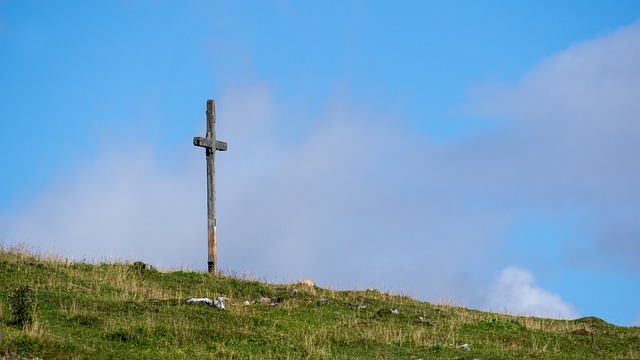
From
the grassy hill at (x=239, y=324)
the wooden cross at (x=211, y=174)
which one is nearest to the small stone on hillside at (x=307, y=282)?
the grassy hill at (x=239, y=324)

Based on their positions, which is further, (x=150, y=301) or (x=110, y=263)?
(x=110, y=263)

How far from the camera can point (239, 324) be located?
24.3 meters

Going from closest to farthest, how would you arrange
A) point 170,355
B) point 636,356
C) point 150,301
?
point 170,355 → point 636,356 → point 150,301

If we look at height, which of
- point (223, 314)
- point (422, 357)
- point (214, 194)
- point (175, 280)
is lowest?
point (422, 357)

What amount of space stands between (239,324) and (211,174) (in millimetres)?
15308

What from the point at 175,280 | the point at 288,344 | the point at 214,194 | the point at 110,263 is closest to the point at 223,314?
the point at 288,344

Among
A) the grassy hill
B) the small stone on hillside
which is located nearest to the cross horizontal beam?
the grassy hill

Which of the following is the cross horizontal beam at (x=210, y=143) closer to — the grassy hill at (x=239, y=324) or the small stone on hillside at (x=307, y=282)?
the grassy hill at (x=239, y=324)

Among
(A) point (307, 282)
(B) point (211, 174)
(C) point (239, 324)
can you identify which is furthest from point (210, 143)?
(C) point (239, 324)

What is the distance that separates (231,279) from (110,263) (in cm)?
514

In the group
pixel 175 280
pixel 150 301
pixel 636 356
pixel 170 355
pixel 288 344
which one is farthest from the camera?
pixel 175 280

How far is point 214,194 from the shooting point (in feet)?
127

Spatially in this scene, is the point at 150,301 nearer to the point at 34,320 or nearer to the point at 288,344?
the point at 34,320

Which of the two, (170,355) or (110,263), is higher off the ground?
(110,263)
